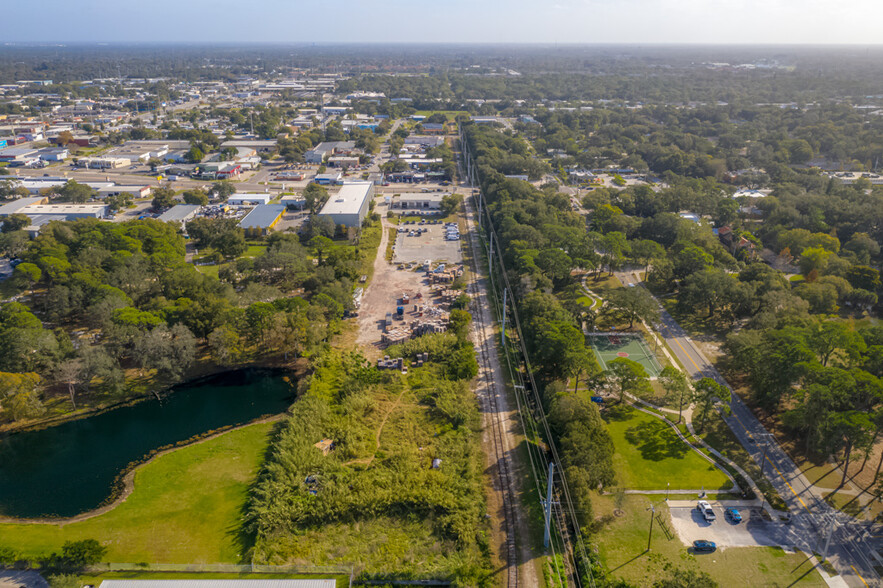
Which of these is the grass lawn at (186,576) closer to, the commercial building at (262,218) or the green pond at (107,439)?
the green pond at (107,439)

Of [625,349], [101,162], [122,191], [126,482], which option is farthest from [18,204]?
[625,349]

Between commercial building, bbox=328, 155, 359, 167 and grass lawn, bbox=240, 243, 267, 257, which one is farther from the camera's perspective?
commercial building, bbox=328, 155, 359, 167

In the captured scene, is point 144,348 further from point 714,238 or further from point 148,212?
point 714,238

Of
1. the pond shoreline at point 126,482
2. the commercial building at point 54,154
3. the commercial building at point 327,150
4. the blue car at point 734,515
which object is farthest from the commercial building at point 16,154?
the blue car at point 734,515

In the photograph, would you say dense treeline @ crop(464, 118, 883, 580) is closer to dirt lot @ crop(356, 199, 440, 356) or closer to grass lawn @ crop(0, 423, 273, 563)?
dirt lot @ crop(356, 199, 440, 356)

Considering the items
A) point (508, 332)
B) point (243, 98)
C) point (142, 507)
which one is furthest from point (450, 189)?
point (243, 98)

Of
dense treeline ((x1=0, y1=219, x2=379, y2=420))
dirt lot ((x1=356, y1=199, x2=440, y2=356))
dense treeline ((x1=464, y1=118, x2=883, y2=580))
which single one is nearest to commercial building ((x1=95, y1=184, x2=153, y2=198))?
dense treeline ((x1=0, y1=219, x2=379, y2=420))

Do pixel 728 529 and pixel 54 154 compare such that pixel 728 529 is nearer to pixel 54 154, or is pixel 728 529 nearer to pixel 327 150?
pixel 327 150
